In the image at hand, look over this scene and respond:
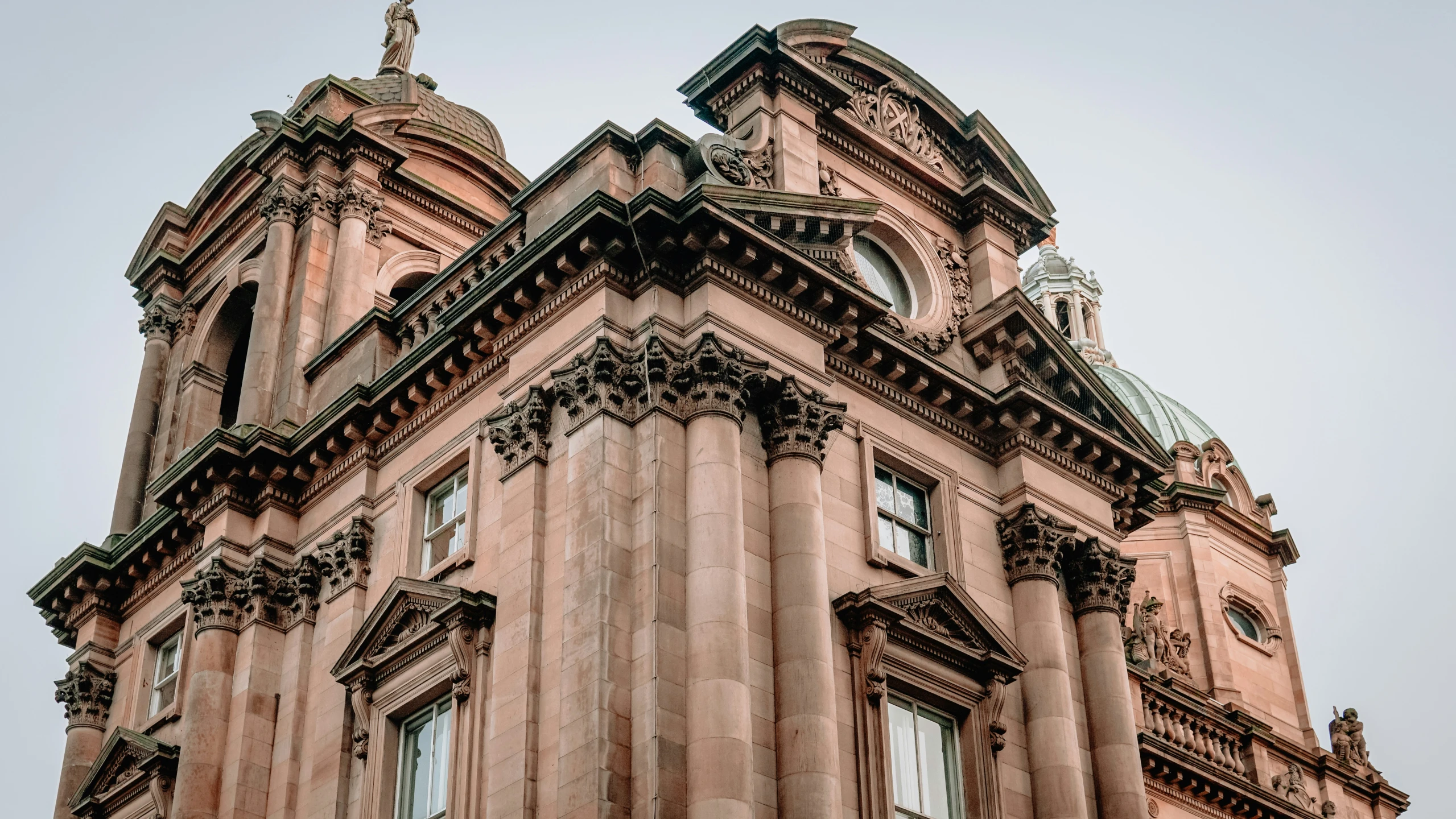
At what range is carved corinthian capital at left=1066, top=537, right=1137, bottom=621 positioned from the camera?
3139cm

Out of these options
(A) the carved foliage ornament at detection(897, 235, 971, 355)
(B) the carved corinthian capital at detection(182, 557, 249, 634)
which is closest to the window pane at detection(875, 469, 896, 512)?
(A) the carved foliage ornament at detection(897, 235, 971, 355)

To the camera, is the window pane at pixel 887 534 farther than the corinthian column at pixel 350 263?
No

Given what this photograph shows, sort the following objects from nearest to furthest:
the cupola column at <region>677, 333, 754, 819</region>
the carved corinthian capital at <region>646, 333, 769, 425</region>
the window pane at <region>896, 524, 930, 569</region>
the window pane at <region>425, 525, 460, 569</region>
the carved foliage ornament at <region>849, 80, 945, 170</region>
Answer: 1. the cupola column at <region>677, 333, 754, 819</region>
2. the carved corinthian capital at <region>646, 333, 769, 425</region>
3. the window pane at <region>425, 525, 460, 569</region>
4. the window pane at <region>896, 524, 930, 569</region>
5. the carved foliage ornament at <region>849, 80, 945, 170</region>

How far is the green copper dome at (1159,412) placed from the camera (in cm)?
5978

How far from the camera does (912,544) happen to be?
29547 millimetres

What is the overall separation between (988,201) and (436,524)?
12.3 m

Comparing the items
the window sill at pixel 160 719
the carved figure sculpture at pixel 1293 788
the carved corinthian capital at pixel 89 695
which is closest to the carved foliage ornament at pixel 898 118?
the carved figure sculpture at pixel 1293 788

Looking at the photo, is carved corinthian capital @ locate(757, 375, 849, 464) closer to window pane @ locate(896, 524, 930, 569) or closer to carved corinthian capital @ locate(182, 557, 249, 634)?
window pane @ locate(896, 524, 930, 569)

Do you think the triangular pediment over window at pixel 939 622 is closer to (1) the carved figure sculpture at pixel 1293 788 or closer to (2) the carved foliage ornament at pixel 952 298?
(2) the carved foliage ornament at pixel 952 298

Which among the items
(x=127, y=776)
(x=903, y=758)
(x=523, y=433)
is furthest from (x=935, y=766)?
(x=127, y=776)

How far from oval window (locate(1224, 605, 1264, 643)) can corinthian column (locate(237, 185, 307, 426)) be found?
28474 millimetres

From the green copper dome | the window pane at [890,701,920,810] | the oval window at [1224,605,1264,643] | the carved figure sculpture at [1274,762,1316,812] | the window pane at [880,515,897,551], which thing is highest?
the green copper dome

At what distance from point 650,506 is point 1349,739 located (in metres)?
27.5

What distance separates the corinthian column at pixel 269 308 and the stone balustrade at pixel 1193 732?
18059 mm
